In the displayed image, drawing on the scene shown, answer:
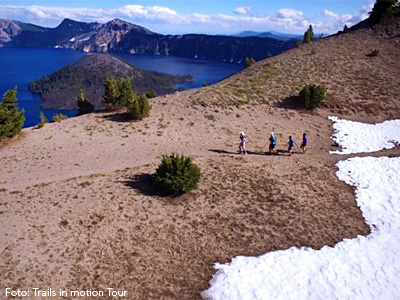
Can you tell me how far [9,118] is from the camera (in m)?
27.8

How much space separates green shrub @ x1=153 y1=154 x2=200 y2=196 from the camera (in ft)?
58.8

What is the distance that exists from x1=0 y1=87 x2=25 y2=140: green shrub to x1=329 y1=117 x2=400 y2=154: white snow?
29.3 meters

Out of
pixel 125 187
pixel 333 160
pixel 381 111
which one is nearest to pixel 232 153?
pixel 333 160

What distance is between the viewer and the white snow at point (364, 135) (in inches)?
1027

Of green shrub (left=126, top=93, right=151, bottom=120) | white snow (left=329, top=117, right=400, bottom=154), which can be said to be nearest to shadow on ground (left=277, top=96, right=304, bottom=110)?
white snow (left=329, top=117, right=400, bottom=154)

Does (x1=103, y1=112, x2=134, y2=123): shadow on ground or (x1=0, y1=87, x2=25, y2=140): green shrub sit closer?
(x1=0, y1=87, x2=25, y2=140): green shrub

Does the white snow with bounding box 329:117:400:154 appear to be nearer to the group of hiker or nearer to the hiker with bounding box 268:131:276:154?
the group of hiker

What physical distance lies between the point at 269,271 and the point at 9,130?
2648 centimetres

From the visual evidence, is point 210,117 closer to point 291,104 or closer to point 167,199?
point 291,104

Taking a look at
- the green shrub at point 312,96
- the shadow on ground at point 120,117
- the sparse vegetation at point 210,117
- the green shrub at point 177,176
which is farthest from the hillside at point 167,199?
the green shrub at point 312,96

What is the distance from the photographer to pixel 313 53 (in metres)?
51.5

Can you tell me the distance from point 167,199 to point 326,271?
9.36m

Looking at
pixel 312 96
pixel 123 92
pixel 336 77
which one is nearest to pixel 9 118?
pixel 123 92

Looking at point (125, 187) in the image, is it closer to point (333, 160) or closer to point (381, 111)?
point (333, 160)
